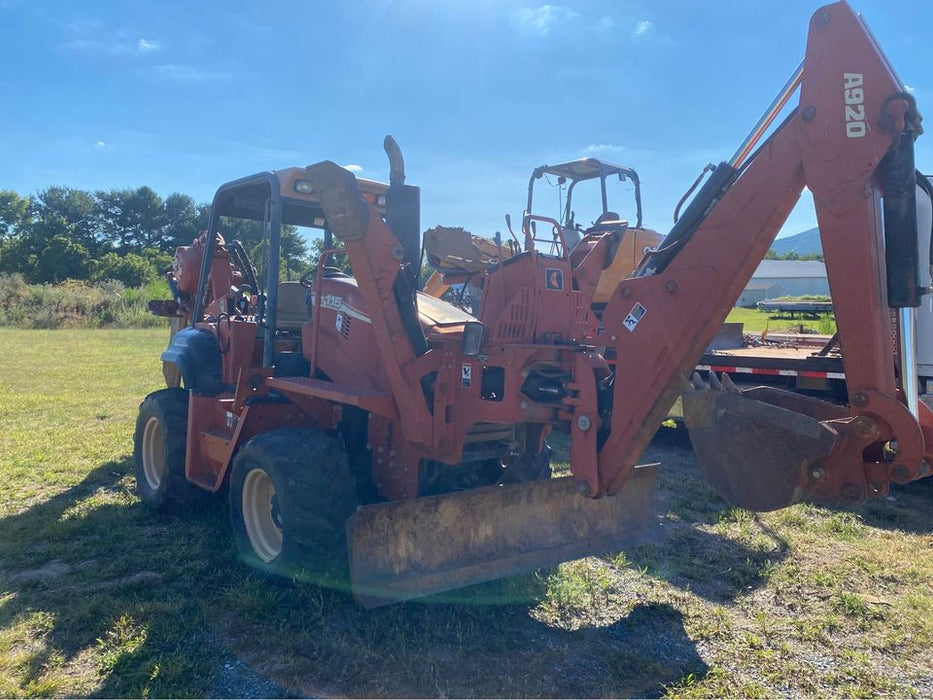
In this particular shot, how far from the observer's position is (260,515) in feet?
14.3

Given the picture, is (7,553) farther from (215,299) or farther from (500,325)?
(500,325)

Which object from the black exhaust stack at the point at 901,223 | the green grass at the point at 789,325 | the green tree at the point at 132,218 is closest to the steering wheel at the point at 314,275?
the black exhaust stack at the point at 901,223

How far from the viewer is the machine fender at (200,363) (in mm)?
5133

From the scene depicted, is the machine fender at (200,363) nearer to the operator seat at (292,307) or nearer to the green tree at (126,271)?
the operator seat at (292,307)

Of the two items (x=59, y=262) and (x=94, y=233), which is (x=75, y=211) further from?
(x=59, y=262)

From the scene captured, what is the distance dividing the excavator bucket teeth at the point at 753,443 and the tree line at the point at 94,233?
47400 mm

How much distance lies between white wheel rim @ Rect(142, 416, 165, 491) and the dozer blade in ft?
9.80

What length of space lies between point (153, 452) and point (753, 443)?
15.5 ft

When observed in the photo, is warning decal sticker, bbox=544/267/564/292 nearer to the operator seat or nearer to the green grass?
the operator seat

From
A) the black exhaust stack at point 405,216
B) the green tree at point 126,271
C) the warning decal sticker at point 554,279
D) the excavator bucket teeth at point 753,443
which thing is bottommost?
the excavator bucket teeth at point 753,443

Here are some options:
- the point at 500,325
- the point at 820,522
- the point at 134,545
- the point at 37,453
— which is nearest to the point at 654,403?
the point at 500,325

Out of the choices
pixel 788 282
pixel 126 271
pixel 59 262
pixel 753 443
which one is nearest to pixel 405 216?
pixel 753 443

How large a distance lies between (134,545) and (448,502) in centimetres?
249

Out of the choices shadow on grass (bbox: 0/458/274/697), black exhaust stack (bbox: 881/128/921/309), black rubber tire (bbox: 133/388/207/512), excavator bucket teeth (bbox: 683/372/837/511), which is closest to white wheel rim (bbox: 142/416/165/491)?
black rubber tire (bbox: 133/388/207/512)
